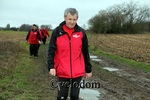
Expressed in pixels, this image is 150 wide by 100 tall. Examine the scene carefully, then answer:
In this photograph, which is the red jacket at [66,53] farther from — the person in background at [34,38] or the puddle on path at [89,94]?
the person in background at [34,38]

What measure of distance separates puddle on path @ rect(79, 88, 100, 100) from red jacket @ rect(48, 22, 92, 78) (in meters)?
2.96

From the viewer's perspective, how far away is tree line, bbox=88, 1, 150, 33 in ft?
255

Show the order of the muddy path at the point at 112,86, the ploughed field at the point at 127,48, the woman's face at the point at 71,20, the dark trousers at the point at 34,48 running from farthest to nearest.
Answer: the ploughed field at the point at 127,48, the dark trousers at the point at 34,48, the muddy path at the point at 112,86, the woman's face at the point at 71,20

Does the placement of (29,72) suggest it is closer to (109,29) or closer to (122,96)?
(122,96)

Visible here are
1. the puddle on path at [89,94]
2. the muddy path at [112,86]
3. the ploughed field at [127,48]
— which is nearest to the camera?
the puddle on path at [89,94]

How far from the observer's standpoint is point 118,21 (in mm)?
80312

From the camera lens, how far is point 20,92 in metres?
8.23

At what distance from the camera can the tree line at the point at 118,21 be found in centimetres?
7762

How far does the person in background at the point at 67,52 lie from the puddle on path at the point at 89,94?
2865 millimetres

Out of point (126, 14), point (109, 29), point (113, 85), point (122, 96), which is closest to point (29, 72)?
point (113, 85)

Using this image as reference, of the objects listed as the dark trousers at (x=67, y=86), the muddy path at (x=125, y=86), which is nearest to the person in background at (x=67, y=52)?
the dark trousers at (x=67, y=86)

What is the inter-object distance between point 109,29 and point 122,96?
70513 millimetres

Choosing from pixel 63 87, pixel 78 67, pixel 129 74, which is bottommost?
pixel 129 74

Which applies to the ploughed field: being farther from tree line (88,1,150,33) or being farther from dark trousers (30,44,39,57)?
tree line (88,1,150,33)
